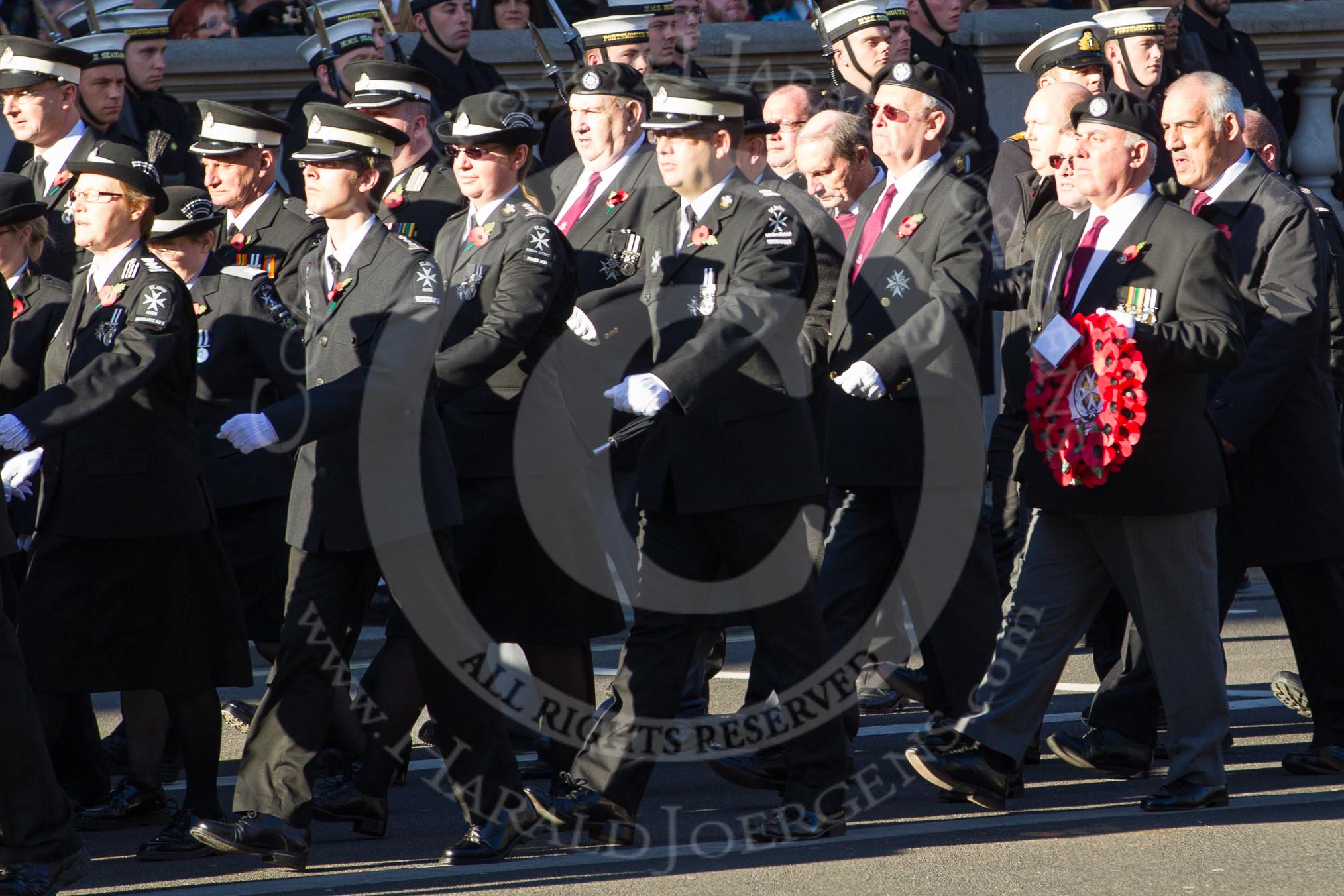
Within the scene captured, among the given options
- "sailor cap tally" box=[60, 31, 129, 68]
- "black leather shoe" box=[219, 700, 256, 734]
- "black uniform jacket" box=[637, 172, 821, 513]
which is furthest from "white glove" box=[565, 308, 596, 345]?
"sailor cap tally" box=[60, 31, 129, 68]

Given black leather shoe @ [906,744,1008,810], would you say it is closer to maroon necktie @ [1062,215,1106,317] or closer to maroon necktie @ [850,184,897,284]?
maroon necktie @ [1062,215,1106,317]

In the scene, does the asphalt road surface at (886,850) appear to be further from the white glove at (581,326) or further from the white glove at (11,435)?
the white glove at (581,326)

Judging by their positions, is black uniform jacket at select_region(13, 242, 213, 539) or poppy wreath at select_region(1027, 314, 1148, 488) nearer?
poppy wreath at select_region(1027, 314, 1148, 488)

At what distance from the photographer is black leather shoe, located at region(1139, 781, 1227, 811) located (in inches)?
230

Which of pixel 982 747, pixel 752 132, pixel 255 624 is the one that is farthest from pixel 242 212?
pixel 982 747

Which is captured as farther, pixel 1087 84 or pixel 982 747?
pixel 1087 84

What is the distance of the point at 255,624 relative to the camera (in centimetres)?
688

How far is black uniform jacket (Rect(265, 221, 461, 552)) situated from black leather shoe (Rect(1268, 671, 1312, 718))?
10.1ft

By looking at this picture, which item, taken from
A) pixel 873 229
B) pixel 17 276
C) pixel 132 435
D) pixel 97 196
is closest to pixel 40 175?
pixel 17 276

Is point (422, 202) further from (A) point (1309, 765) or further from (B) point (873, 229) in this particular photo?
(A) point (1309, 765)

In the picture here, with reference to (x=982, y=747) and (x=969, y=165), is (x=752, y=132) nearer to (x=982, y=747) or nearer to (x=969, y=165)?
(x=969, y=165)

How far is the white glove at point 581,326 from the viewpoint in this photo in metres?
6.20

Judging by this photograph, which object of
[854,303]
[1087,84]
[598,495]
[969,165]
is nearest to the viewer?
[854,303]

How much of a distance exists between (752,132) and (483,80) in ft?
6.49
